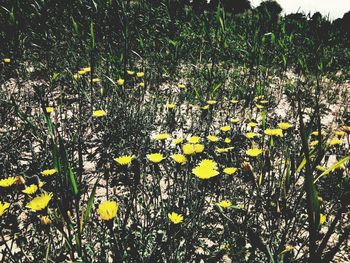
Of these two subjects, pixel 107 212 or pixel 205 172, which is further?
pixel 205 172

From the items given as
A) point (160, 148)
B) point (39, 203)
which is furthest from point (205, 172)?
point (160, 148)

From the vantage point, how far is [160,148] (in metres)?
2.45

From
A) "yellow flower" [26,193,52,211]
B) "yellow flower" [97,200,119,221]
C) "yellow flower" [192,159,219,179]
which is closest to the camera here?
"yellow flower" [97,200,119,221]

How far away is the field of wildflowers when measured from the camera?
50.8 inches

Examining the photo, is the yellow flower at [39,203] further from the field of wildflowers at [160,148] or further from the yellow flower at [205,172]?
the yellow flower at [205,172]

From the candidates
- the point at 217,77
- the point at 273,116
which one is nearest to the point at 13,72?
the point at 217,77

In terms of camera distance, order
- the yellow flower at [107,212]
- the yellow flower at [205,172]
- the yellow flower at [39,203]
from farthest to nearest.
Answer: the yellow flower at [205,172]
the yellow flower at [39,203]
the yellow flower at [107,212]

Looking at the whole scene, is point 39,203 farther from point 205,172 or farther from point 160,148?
point 160,148

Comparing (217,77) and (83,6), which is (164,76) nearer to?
(217,77)

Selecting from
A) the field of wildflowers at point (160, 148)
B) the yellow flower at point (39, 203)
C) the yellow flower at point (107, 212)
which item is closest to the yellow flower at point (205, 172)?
the field of wildflowers at point (160, 148)

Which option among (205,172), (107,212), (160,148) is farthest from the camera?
(160,148)

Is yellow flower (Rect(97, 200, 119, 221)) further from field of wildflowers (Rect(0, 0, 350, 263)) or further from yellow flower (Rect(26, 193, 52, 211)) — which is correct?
yellow flower (Rect(26, 193, 52, 211))

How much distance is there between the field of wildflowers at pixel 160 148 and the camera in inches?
50.8

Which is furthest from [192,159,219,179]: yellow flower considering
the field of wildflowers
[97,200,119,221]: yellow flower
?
[97,200,119,221]: yellow flower
